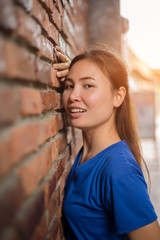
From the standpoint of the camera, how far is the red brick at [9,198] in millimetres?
585

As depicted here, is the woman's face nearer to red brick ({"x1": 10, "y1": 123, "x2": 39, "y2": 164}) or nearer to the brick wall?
the brick wall

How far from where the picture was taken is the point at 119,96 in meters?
1.68

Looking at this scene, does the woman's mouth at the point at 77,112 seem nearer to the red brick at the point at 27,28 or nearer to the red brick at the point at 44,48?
the red brick at the point at 44,48

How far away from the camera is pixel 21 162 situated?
28.5 inches

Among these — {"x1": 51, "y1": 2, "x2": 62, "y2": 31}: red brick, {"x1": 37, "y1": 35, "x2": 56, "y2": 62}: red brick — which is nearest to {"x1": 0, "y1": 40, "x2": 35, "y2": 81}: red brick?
{"x1": 37, "y1": 35, "x2": 56, "y2": 62}: red brick

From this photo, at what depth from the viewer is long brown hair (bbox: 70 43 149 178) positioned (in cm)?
156

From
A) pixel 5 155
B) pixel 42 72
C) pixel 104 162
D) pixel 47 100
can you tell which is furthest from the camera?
pixel 104 162

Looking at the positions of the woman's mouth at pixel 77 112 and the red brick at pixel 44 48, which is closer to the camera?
the red brick at pixel 44 48

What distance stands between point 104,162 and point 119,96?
558mm

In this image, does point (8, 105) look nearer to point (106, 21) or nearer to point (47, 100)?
point (47, 100)

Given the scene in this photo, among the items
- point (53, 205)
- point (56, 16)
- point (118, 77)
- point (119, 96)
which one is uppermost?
point (56, 16)

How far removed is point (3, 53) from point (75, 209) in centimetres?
107

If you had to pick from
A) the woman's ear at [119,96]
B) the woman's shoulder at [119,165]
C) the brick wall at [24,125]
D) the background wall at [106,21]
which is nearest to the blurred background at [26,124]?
the brick wall at [24,125]

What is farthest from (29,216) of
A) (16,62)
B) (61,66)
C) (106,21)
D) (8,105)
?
(106,21)
